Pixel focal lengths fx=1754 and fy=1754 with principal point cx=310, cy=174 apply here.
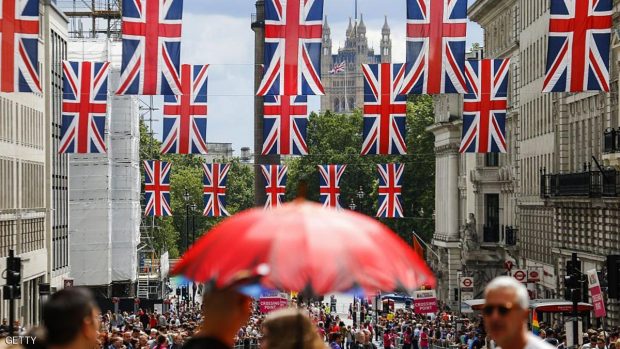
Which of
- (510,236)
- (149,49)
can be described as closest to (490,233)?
(510,236)

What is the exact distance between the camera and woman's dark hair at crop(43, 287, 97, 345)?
646 cm

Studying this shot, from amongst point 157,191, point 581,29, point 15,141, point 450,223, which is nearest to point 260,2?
point 450,223

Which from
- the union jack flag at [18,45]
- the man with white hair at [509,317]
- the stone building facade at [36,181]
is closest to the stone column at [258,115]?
the stone building facade at [36,181]

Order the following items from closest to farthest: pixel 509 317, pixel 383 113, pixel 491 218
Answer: pixel 509 317
pixel 383 113
pixel 491 218

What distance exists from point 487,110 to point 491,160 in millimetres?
44881

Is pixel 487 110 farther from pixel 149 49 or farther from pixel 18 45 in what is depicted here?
pixel 18 45

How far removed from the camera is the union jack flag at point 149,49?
37.7 meters

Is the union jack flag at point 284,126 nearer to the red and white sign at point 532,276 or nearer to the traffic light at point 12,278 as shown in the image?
the red and white sign at point 532,276

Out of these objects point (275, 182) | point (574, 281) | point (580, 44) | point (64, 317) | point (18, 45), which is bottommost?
point (574, 281)

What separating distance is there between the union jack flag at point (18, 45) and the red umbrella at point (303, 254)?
2634cm

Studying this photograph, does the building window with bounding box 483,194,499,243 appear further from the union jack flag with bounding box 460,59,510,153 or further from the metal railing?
the union jack flag with bounding box 460,59,510,153

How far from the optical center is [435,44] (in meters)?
37.8

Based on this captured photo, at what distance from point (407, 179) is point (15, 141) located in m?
71.2

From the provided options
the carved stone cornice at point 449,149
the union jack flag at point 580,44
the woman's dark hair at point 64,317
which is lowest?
the woman's dark hair at point 64,317
